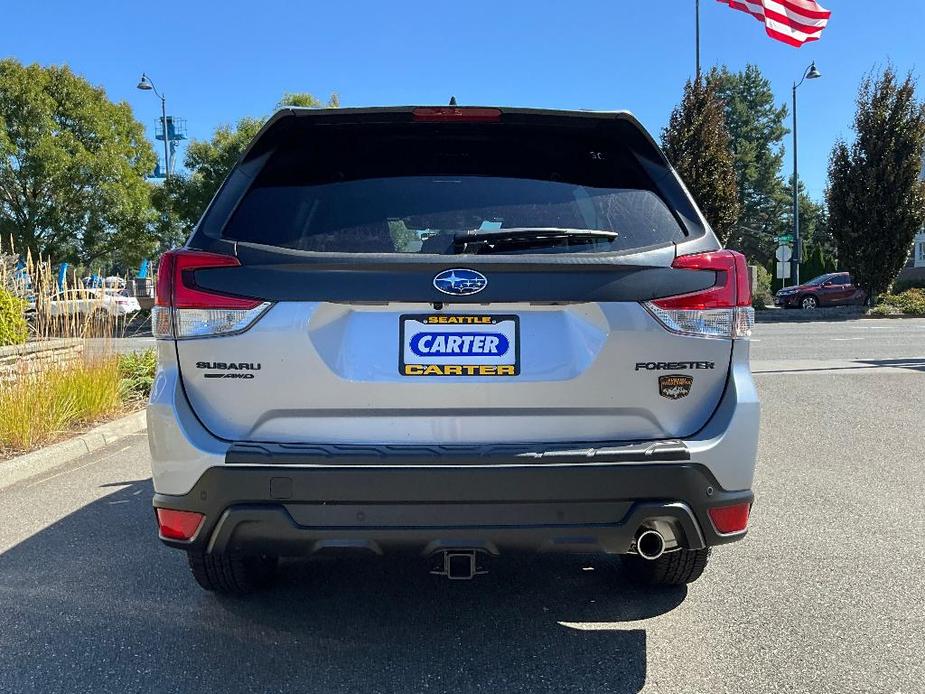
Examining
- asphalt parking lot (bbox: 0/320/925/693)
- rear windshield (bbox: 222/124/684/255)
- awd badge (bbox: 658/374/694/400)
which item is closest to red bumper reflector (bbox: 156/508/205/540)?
asphalt parking lot (bbox: 0/320/925/693)

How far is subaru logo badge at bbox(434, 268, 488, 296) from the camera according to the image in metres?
2.34

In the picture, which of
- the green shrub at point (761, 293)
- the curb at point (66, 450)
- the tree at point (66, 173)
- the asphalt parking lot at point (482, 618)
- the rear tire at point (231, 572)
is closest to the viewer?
the asphalt parking lot at point (482, 618)

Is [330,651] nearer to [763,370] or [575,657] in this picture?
[575,657]

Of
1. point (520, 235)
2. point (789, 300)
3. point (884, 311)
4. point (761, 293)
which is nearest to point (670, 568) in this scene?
point (520, 235)

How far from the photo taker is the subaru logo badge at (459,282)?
2.34 m

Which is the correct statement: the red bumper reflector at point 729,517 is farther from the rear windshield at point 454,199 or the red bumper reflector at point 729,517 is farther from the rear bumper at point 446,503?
the rear windshield at point 454,199

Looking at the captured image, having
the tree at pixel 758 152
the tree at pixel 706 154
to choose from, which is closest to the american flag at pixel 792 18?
the tree at pixel 706 154

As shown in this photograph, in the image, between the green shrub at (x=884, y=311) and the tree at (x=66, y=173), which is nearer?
the tree at (x=66, y=173)

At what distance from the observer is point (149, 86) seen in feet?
97.0

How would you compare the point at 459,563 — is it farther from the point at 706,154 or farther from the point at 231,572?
the point at 706,154

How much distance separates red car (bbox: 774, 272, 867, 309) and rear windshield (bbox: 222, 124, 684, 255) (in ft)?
91.6

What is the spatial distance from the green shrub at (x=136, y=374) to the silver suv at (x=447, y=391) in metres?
5.91

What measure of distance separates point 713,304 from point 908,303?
26787 millimetres

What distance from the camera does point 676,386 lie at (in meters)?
2.42
